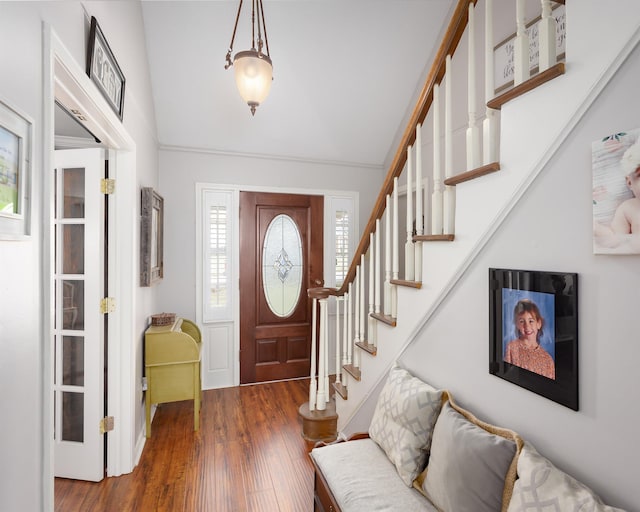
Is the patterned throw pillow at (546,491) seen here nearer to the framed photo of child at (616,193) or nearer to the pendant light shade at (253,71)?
the framed photo of child at (616,193)

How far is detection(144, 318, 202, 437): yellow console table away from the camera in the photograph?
8.93ft

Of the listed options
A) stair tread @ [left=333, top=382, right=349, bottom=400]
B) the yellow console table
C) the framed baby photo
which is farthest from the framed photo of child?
the yellow console table

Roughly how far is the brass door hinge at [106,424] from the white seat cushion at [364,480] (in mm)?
1389

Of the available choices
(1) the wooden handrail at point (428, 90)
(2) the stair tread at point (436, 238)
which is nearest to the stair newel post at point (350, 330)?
(1) the wooden handrail at point (428, 90)

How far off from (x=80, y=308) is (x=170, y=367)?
852 millimetres

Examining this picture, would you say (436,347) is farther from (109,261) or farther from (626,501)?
(109,261)

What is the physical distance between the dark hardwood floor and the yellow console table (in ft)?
0.83

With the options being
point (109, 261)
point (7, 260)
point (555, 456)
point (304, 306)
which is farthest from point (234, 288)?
point (555, 456)

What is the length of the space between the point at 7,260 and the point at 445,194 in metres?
1.59

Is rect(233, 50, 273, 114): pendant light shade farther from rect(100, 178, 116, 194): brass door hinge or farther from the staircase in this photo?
rect(100, 178, 116, 194): brass door hinge

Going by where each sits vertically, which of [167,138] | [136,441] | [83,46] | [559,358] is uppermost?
[167,138]

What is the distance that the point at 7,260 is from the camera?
97 centimetres

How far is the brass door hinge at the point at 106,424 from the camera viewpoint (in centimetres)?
221

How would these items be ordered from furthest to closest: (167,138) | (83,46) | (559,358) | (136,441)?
(167,138), (136,441), (83,46), (559,358)
